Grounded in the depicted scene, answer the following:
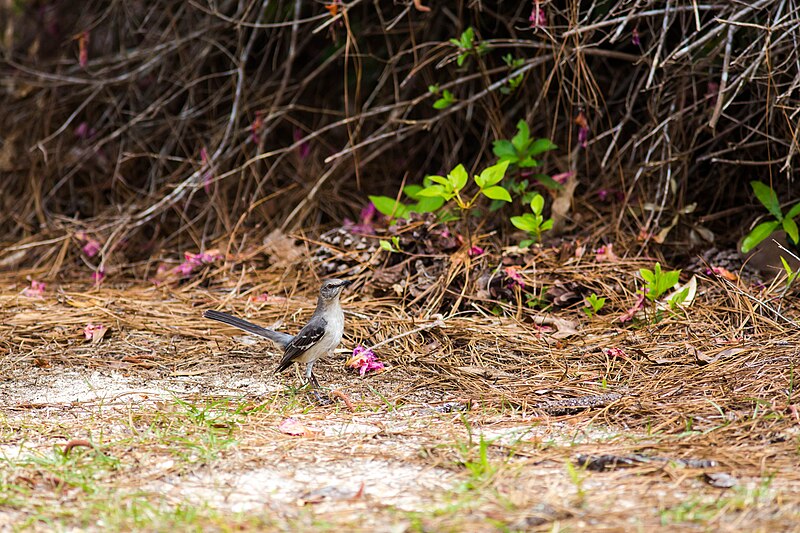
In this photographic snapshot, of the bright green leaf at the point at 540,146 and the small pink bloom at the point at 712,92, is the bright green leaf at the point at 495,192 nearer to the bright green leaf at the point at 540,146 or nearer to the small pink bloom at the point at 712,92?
the bright green leaf at the point at 540,146

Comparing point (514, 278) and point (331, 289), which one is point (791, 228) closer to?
point (514, 278)

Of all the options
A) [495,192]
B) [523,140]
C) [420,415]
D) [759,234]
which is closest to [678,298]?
[759,234]

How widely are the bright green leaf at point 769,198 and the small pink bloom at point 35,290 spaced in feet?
13.0

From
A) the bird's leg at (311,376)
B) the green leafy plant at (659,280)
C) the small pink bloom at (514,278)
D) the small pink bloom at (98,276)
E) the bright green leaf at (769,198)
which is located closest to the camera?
the bird's leg at (311,376)

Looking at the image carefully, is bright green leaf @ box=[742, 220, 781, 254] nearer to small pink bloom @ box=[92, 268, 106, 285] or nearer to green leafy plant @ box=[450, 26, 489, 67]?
green leafy plant @ box=[450, 26, 489, 67]

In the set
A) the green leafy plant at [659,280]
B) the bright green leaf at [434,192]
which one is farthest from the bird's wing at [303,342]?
the green leafy plant at [659,280]

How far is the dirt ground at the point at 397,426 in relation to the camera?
7.32 ft

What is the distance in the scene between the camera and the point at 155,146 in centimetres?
620

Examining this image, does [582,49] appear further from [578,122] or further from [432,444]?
[432,444]

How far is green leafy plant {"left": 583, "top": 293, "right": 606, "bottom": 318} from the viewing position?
4.12 m

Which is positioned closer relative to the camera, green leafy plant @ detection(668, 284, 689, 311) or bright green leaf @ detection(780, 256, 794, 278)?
bright green leaf @ detection(780, 256, 794, 278)

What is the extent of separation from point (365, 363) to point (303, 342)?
0.33m

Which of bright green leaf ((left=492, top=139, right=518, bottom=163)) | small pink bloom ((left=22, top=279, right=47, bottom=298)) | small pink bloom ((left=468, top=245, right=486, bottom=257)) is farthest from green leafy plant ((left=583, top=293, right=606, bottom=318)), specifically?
small pink bloom ((left=22, top=279, right=47, bottom=298))

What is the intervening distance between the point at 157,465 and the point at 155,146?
13.2ft
